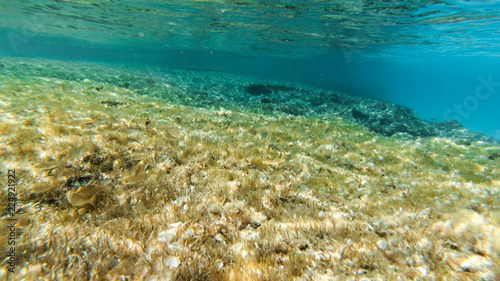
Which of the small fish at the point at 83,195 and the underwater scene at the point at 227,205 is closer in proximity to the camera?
the underwater scene at the point at 227,205

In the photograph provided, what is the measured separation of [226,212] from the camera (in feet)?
9.66

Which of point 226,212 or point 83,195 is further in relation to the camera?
point 226,212

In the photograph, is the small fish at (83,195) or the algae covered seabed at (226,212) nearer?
the algae covered seabed at (226,212)

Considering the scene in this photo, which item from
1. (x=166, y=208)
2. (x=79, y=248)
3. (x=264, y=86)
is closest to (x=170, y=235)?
(x=166, y=208)

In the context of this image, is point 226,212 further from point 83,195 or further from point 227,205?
point 83,195

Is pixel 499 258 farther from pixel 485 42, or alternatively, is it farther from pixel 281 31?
pixel 485 42

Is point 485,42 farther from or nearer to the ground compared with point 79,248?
farther from the ground

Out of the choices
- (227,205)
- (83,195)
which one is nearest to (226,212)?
(227,205)

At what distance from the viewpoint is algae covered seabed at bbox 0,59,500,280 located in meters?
2.08

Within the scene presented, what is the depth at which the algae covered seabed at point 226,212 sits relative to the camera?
2.08 m

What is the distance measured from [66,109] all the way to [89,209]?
5977 mm

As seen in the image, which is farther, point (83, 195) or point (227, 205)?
point (227, 205)

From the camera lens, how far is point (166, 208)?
290 centimetres

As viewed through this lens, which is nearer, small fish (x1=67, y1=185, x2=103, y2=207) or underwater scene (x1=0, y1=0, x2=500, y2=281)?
underwater scene (x1=0, y1=0, x2=500, y2=281)
